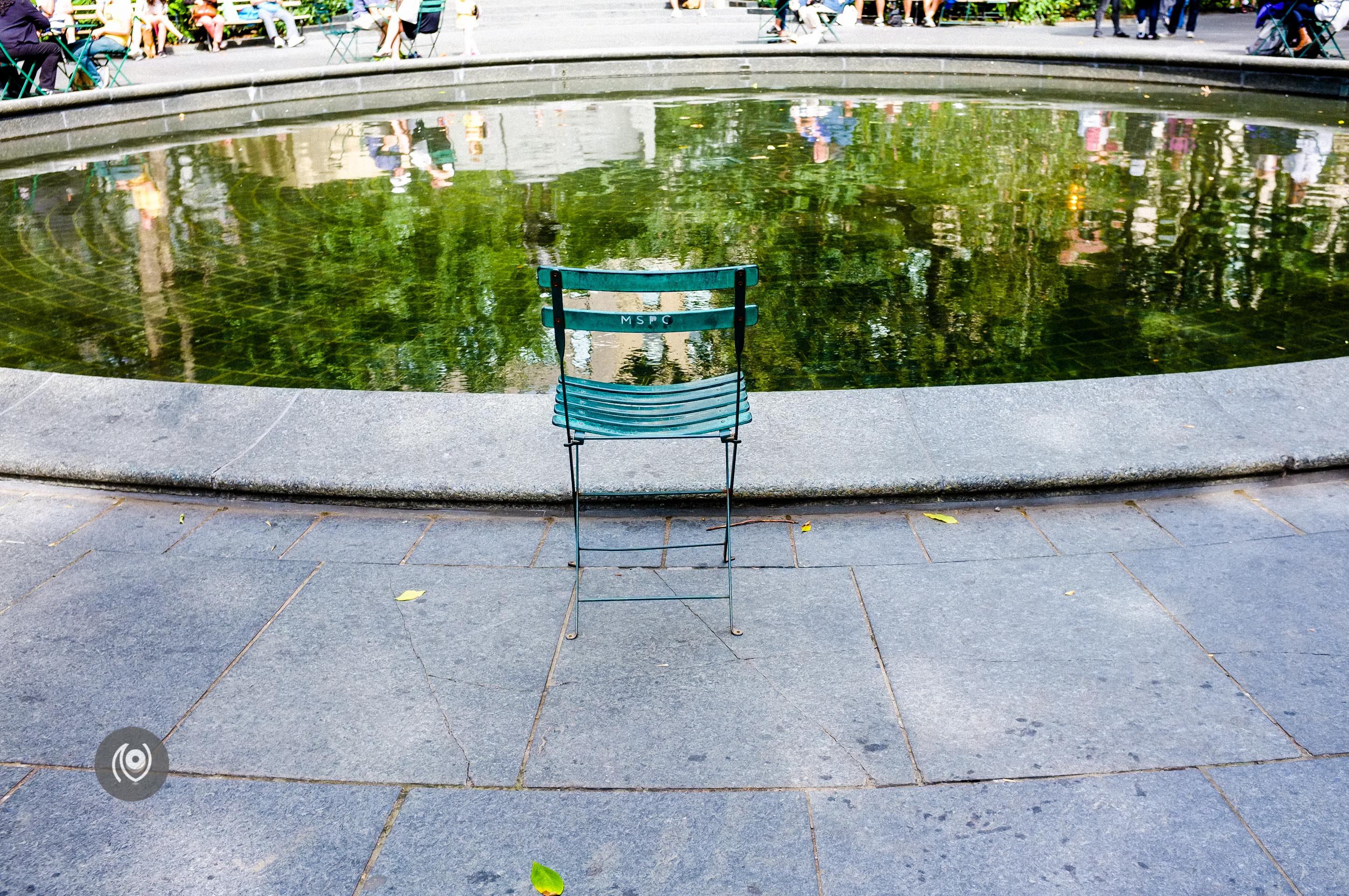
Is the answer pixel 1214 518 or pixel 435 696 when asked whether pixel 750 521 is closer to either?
pixel 435 696

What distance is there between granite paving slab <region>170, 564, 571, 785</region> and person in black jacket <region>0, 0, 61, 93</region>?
41.1 ft

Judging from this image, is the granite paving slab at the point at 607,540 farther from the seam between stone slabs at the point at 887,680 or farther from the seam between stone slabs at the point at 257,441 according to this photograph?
the seam between stone slabs at the point at 257,441

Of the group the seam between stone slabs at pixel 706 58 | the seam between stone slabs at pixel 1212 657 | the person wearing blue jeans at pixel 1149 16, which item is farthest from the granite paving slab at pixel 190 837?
the person wearing blue jeans at pixel 1149 16

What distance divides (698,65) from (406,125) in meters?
4.94

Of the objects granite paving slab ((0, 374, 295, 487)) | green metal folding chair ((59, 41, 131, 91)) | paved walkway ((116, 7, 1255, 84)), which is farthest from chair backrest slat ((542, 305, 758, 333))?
paved walkway ((116, 7, 1255, 84))

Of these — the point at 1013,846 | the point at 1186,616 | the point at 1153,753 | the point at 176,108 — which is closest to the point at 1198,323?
the point at 1186,616

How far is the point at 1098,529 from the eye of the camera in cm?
430

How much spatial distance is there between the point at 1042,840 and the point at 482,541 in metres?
2.31

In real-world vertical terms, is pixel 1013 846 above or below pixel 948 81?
below

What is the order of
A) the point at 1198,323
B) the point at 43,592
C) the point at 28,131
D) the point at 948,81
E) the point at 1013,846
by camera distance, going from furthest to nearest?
1. the point at 948,81
2. the point at 28,131
3. the point at 1198,323
4. the point at 43,592
5. the point at 1013,846

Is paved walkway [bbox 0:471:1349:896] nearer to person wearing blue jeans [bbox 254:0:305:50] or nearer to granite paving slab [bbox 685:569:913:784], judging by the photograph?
granite paving slab [bbox 685:569:913:784]

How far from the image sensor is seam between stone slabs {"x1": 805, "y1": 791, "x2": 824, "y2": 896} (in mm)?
2666

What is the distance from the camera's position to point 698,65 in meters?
16.9

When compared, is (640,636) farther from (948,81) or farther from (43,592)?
(948,81)
